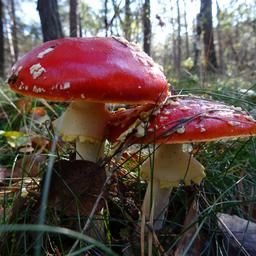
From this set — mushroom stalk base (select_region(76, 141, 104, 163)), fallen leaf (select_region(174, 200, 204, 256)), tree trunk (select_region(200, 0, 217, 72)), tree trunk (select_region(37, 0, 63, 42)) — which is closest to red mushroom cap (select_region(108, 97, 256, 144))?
mushroom stalk base (select_region(76, 141, 104, 163))

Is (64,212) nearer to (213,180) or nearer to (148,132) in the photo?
(148,132)

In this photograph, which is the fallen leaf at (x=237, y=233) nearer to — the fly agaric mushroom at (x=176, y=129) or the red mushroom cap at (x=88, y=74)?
the fly agaric mushroom at (x=176, y=129)

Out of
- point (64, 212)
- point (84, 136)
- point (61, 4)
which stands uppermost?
point (61, 4)

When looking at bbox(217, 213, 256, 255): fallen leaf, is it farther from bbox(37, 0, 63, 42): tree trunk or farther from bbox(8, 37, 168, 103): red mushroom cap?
bbox(37, 0, 63, 42): tree trunk

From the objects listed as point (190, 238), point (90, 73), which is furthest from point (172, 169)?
point (90, 73)

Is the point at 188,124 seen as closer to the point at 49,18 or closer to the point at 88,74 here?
the point at 88,74

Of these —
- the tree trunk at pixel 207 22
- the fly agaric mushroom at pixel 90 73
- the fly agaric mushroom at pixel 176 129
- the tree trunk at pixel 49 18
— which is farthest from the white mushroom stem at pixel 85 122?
the tree trunk at pixel 49 18

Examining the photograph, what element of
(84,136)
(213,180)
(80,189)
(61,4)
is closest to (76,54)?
(84,136)

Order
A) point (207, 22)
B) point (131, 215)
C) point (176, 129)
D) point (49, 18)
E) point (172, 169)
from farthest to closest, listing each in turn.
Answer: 1. point (207, 22)
2. point (49, 18)
3. point (131, 215)
4. point (172, 169)
5. point (176, 129)
